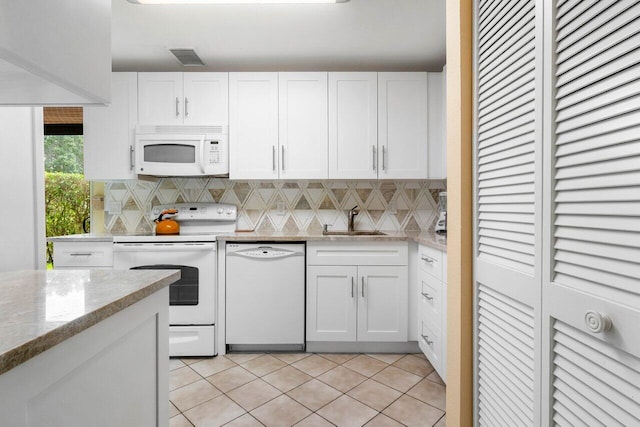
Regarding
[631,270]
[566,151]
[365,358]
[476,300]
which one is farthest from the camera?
[365,358]

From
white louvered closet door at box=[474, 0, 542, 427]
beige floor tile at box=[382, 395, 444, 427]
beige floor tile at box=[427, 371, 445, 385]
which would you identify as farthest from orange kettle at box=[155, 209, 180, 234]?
white louvered closet door at box=[474, 0, 542, 427]

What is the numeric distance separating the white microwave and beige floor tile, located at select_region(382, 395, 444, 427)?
2125 millimetres

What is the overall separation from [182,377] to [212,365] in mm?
229

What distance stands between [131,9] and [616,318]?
108 inches

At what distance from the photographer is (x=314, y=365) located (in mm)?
2484

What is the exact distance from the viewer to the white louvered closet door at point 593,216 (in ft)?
2.24

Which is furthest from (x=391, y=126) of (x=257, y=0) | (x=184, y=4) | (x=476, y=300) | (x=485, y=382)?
(x=485, y=382)

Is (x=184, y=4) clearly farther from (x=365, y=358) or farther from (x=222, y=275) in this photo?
(x=365, y=358)

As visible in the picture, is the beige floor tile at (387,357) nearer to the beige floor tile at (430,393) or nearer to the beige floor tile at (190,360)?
the beige floor tile at (430,393)

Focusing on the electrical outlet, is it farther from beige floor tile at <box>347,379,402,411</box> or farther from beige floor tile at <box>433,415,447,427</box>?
beige floor tile at <box>433,415,447,427</box>

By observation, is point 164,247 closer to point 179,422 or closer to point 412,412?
point 179,422

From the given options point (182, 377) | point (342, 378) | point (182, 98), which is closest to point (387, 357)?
point (342, 378)

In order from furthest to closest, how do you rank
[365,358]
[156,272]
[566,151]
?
[365,358] < [156,272] < [566,151]

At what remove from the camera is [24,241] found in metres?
1.25
